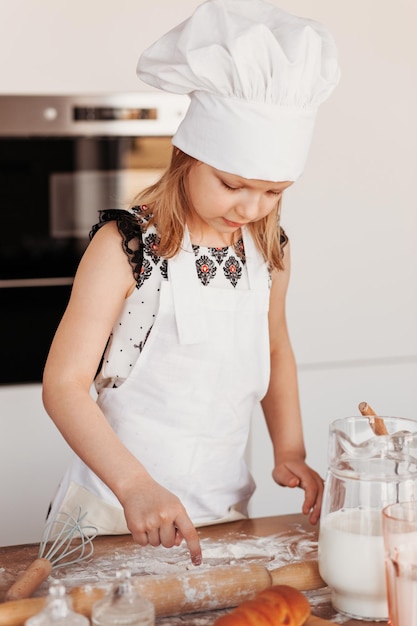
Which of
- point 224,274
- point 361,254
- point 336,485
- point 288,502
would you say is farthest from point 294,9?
point 336,485

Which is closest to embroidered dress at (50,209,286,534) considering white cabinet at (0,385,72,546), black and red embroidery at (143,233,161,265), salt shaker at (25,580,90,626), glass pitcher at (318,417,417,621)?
black and red embroidery at (143,233,161,265)

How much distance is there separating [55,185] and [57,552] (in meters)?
1.14

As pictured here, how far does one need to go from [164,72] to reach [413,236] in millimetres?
1382

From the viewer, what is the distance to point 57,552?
1.21 meters

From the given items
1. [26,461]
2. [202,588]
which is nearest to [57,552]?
[202,588]

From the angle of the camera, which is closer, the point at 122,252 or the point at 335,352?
the point at 122,252

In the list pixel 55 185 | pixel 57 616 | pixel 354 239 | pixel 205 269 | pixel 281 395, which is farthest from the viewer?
pixel 354 239

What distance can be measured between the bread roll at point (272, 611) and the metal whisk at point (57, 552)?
253 millimetres

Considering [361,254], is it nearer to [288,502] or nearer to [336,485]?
[288,502]

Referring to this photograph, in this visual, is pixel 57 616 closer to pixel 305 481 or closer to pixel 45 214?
pixel 305 481

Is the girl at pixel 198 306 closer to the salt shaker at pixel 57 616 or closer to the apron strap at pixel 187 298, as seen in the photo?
the apron strap at pixel 187 298

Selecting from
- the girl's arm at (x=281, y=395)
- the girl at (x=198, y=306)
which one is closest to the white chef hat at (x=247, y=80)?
the girl at (x=198, y=306)

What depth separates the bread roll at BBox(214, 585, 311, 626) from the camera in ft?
2.84

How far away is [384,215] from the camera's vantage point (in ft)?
7.88
